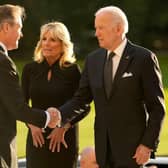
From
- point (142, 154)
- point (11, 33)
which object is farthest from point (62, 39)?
point (142, 154)

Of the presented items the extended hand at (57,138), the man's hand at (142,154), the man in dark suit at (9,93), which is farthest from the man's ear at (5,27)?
the extended hand at (57,138)

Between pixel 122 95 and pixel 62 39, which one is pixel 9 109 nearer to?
pixel 122 95

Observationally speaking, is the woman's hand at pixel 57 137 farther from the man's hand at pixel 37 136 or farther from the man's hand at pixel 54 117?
the man's hand at pixel 54 117

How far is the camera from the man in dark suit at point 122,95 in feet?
16.0

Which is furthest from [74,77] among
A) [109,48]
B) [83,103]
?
[109,48]

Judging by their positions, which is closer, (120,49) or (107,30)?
(107,30)

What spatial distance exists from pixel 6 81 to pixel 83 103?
85 centimetres

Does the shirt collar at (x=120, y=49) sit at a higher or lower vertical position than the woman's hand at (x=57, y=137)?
higher

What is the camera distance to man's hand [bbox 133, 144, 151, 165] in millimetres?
4918

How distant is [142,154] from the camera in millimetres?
4926

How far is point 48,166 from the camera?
20.0ft

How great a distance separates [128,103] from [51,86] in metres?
1.16

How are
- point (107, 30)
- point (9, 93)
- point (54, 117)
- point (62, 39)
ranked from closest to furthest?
1. point (9, 93)
2. point (107, 30)
3. point (54, 117)
4. point (62, 39)

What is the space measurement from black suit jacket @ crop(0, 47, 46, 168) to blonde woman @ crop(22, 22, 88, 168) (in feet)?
3.25
